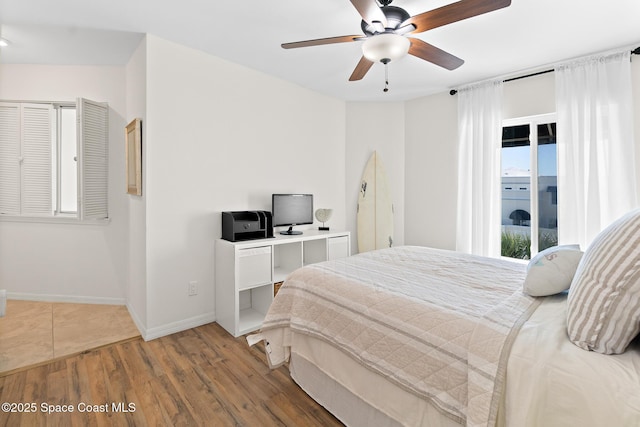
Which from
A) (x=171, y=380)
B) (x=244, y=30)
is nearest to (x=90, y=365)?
(x=171, y=380)

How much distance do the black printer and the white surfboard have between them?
5.08 feet

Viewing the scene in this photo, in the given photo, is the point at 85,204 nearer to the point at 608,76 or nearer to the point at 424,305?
the point at 424,305

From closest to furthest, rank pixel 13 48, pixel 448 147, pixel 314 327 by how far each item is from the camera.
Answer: pixel 314 327 < pixel 13 48 < pixel 448 147

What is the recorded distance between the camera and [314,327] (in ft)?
5.57

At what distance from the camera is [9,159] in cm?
331

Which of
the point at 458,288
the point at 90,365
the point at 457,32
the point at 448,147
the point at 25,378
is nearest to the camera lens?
the point at 458,288

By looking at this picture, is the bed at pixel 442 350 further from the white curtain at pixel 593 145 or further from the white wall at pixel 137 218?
the white wall at pixel 137 218

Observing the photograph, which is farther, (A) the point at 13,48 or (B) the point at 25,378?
(A) the point at 13,48

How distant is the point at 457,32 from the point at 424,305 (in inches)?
87.3

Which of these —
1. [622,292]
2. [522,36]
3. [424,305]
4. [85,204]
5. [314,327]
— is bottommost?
[314,327]

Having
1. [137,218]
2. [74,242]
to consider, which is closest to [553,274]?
[137,218]

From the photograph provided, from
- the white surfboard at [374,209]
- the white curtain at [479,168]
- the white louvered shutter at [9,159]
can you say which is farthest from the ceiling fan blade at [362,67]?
the white louvered shutter at [9,159]

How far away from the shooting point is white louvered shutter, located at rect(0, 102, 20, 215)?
3287 millimetres

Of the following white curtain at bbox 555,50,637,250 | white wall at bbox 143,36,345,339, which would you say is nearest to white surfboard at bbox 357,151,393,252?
white wall at bbox 143,36,345,339
